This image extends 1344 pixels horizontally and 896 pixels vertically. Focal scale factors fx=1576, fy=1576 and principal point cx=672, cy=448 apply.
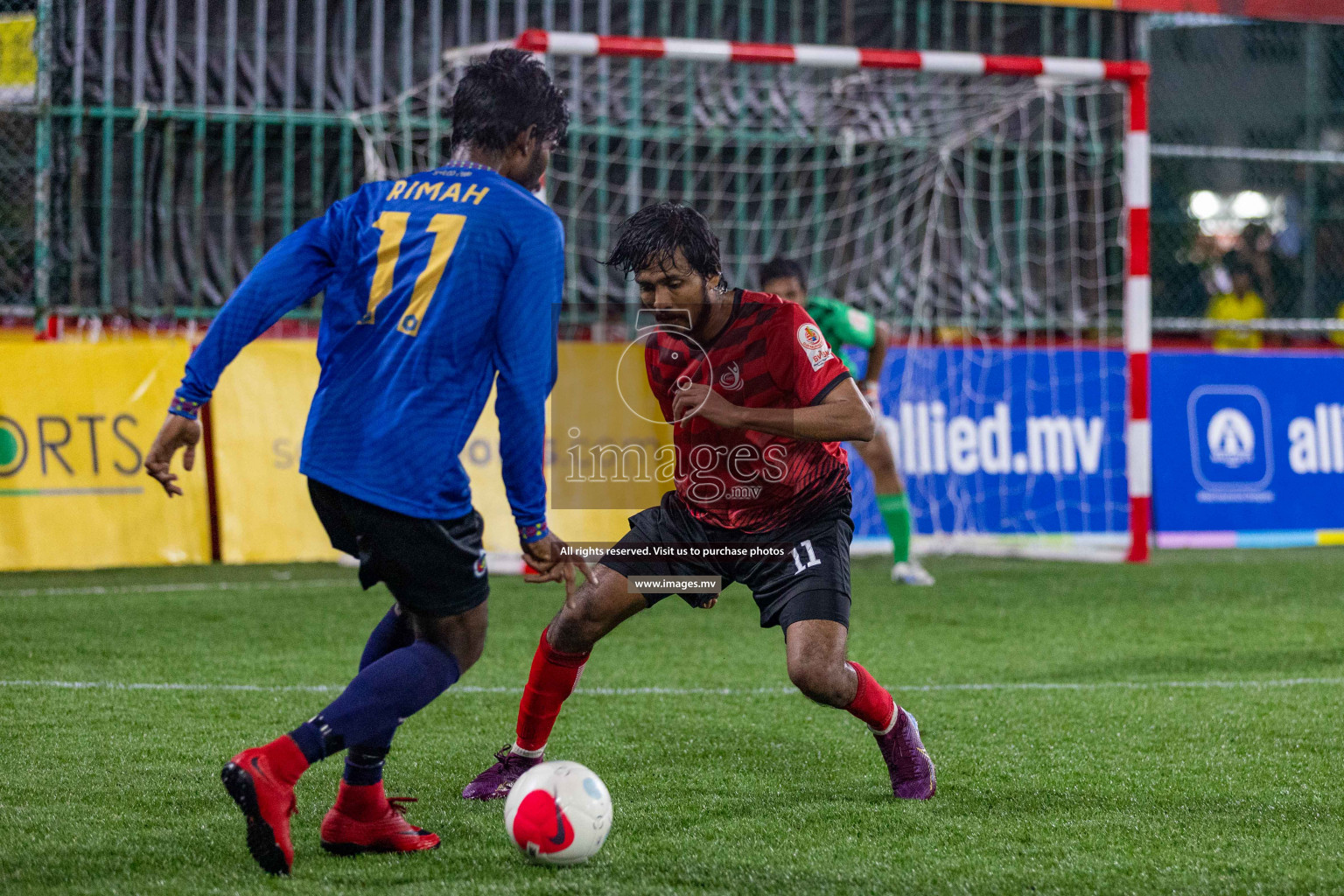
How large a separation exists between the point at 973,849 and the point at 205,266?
1083cm

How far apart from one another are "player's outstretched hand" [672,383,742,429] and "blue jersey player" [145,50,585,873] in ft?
1.82

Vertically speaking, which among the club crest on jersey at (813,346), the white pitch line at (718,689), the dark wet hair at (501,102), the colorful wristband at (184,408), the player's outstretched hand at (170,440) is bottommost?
the white pitch line at (718,689)

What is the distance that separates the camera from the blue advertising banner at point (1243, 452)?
37.3 ft

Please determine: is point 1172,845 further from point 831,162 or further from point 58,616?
point 831,162

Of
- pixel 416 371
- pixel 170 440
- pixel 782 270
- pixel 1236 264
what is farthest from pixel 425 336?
pixel 1236 264

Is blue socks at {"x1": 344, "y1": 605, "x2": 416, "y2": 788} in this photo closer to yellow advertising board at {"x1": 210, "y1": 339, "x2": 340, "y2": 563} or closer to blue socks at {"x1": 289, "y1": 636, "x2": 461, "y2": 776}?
blue socks at {"x1": 289, "y1": 636, "x2": 461, "y2": 776}

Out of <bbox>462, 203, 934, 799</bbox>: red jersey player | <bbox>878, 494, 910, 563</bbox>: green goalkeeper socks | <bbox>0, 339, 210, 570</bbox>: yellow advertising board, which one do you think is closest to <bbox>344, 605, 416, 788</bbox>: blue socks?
<bbox>462, 203, 934, 799</bbox>: red jersey player

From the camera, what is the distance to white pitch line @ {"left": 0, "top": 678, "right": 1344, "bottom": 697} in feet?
18.2

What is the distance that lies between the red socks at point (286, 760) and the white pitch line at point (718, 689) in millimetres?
2395

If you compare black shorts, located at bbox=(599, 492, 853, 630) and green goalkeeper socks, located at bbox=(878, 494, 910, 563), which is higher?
black shorts, located at bbox=(599, 492, 853, 630)

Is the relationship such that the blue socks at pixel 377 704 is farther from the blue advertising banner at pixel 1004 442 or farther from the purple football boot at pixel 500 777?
the blue advertising banner at pixel 1004 442

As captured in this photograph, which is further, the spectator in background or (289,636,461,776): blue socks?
the spectator in background

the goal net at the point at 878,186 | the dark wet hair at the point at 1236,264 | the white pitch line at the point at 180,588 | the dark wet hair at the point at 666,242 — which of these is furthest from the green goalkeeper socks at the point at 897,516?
the dark wet hair at the point at 1236,264

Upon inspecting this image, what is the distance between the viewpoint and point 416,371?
10.5 ft
